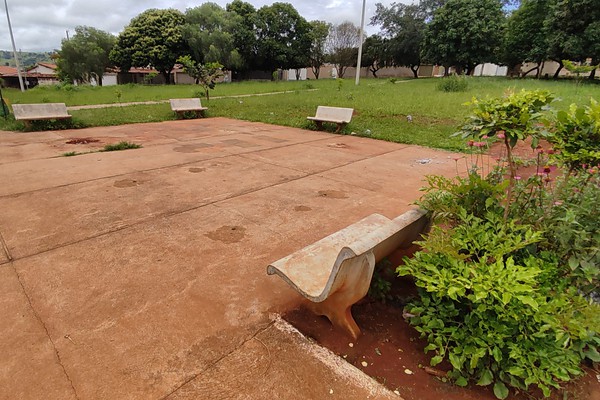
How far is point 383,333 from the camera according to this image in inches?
77.7

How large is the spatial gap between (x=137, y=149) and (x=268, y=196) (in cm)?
373

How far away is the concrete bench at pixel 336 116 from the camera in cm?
850

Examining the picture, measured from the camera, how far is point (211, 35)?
31453 millimetres

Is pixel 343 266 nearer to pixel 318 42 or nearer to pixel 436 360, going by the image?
pixel 436 360

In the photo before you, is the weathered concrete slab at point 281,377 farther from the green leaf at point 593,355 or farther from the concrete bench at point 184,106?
the concrete bench at point 184,106

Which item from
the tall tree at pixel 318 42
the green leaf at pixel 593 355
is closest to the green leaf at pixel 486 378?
the green leaf at pixel 593 355

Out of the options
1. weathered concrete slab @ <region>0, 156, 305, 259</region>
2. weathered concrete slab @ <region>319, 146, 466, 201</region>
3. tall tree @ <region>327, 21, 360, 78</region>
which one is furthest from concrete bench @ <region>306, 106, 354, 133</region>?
tall tree @ <region>327, 21, 360, 78</region>

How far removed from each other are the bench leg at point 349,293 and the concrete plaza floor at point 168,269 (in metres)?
0.22

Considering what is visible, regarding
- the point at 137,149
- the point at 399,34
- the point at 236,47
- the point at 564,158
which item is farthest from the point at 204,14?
the point at 564,158

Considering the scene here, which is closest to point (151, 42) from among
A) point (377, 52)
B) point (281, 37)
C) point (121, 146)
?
point (281, 37)

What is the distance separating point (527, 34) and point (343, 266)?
3544 centimetres

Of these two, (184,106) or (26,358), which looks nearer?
(26,358)

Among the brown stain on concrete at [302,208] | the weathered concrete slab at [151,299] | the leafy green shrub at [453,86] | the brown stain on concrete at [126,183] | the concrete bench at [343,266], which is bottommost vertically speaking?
the weathered concrete slab at [151,299]

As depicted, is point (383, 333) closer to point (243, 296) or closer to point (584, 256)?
point (243, 296)
